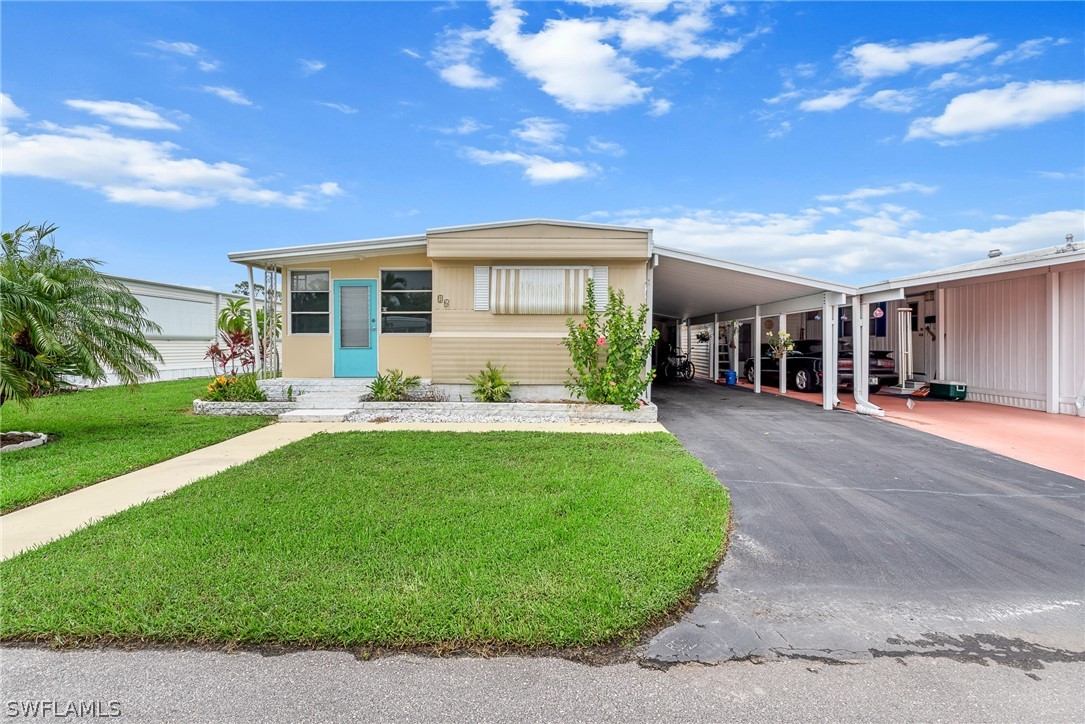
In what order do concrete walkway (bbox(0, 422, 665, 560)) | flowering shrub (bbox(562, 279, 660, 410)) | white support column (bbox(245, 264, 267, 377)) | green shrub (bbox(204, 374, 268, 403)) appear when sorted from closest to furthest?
concrete walkway (bbox(0, 422, 665, 560)) < flowering shrub (bbox(562, 279, 660, 410)) < green shrub (bbox(204, 374, 268, 403)) < white support column (bbox(245, 264, 267, 377))

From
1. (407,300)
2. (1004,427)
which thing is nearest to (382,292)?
(407,300)

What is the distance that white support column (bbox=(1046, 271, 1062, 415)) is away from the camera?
9.52 meters

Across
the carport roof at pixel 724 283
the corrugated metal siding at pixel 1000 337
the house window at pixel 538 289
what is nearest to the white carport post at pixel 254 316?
the house window at pixel 538 289

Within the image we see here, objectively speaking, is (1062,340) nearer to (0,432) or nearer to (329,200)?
(0,432)

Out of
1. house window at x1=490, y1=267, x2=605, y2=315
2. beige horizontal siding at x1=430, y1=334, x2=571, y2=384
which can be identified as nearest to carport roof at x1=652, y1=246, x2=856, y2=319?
house window at x1=490, y1=267, x2=605, y2=315

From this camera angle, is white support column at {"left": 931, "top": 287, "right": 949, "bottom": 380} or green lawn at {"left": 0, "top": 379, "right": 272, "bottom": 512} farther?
white support column at {"left": 931, "top": 287, "right": 949, "bottom": 380}

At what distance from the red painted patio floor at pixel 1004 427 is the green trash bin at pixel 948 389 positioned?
0.64ft

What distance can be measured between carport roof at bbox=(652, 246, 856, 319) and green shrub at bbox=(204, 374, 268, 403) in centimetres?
768

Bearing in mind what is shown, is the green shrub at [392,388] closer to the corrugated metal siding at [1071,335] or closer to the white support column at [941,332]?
the corrugated metal siding at [1071,335]

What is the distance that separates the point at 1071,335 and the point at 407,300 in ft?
40.5

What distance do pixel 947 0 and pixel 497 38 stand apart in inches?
315

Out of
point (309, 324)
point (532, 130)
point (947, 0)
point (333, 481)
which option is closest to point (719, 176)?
point (532, 130)

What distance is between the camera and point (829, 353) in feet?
34.0

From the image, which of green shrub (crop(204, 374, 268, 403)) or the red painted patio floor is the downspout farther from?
green shrub (crop(204, 374, 268, 403))
